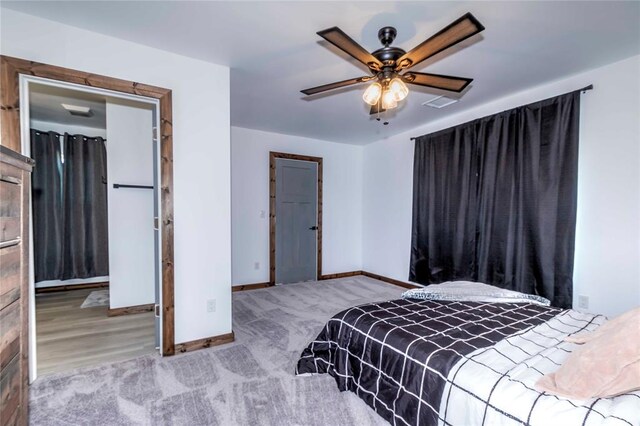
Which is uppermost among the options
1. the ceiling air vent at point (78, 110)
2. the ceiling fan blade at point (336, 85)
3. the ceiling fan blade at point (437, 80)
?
the ceiling air vent at point (78, 110)

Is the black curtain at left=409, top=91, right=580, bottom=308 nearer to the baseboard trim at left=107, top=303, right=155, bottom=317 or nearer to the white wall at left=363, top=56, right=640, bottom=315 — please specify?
the white wall at left=363, top=56, right=640, bottom=315

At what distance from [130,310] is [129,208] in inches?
47.2

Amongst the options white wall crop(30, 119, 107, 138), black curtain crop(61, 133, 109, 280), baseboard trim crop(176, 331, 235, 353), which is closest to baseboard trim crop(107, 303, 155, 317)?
baseboard trim crop(176, 331, 235, 353)

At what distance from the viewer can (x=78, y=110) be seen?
3.71 meters

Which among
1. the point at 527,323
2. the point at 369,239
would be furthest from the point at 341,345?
the point at 369,239

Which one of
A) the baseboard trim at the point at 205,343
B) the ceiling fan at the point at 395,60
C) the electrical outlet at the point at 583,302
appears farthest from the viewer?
the electrical outlet at the point at 583,302

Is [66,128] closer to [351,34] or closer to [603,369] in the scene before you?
[351,34]

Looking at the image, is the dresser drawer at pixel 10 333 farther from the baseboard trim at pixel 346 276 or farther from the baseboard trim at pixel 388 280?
the baseboard trim at pixel 388 280

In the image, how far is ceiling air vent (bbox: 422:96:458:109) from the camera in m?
3.29

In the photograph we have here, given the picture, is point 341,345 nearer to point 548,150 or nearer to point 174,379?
point 174,379

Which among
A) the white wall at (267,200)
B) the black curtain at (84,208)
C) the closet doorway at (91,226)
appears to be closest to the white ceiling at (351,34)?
the closet doorway at (91,226)

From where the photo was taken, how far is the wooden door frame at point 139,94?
1.89 m

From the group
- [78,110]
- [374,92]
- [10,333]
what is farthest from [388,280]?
[78,110]

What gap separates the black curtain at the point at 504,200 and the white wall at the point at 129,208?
11.9 ft
